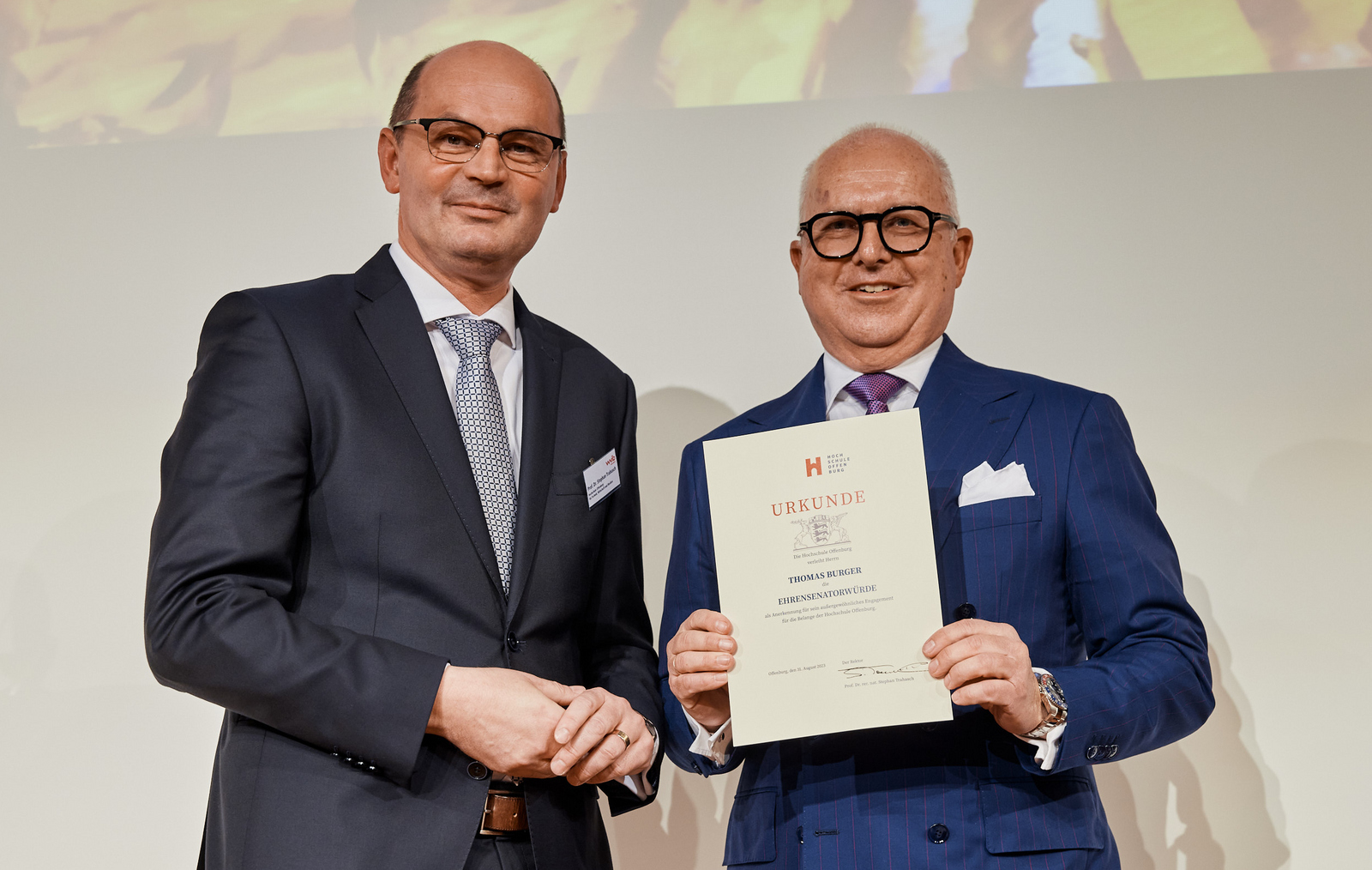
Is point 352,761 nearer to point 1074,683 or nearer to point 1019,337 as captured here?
point 1074,683

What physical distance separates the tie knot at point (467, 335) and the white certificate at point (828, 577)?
0.51 meters

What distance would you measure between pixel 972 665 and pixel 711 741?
495 millimetres

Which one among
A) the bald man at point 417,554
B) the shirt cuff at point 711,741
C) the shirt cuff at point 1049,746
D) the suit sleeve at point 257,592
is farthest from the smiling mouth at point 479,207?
the shirt cuff at point 1049,746

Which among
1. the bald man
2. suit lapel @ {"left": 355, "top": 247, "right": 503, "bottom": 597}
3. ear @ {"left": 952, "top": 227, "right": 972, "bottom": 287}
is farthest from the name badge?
ear @ {"left": 952, "top": 227, "right": 972, "bottom": 287}

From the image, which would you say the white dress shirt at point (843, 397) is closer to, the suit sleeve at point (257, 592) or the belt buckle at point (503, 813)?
the belt buckle at point (503, 813)

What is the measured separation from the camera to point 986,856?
1.65 metres

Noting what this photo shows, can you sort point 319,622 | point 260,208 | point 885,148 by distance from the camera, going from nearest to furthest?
1. point 319,622
2. point 885,148
3. point 260,208

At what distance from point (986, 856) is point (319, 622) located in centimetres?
104

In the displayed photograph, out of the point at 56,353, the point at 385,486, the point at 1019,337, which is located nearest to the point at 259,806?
the point at 385,486

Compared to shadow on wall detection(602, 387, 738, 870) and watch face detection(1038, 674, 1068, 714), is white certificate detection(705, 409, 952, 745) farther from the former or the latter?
shadow on wall detection(602, 387, 738, 870)

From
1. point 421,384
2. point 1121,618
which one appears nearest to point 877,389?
point 1121,618

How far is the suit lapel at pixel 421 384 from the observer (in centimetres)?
175

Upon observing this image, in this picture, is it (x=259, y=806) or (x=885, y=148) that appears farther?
(x=885, y=148)

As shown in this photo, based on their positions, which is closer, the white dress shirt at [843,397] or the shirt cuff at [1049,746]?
the shirt cuff at [1049,746]
